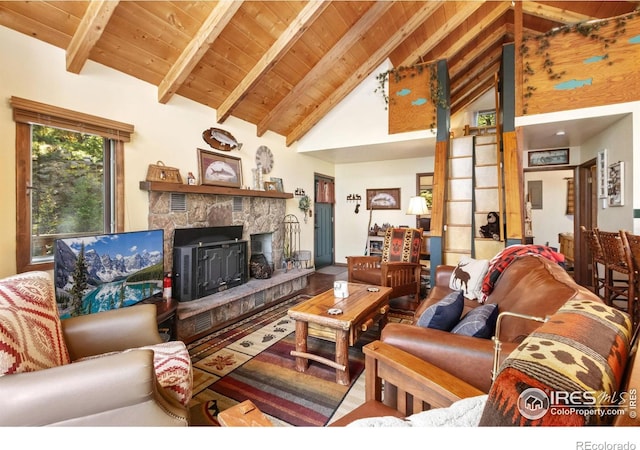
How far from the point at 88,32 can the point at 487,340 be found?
332cm

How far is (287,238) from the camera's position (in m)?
5.07

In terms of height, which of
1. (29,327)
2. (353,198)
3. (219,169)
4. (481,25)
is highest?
(481,25)

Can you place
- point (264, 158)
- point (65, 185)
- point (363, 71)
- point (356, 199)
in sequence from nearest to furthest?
point (65, 185), point (363, 71), point (264, 158), point (356, 199)

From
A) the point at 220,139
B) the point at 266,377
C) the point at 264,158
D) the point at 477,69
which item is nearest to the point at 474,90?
the point at 477,69

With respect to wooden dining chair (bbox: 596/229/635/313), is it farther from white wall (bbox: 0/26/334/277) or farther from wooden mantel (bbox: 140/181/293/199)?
white wall (bbox: 0/26/334/277)

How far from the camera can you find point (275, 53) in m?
3.18

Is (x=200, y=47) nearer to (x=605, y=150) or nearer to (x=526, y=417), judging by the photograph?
(x=526, y=417)

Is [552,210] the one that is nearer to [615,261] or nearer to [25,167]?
[615,261]

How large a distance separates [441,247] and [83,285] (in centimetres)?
364

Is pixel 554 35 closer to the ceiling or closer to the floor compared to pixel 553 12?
closer to the floor

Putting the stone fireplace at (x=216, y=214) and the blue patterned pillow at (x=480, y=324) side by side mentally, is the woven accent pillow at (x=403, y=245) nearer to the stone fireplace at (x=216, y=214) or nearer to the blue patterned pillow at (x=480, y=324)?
the stone fireplace at (x=216, y=214)

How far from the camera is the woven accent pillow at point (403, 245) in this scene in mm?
4090

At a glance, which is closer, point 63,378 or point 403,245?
point 63,378
